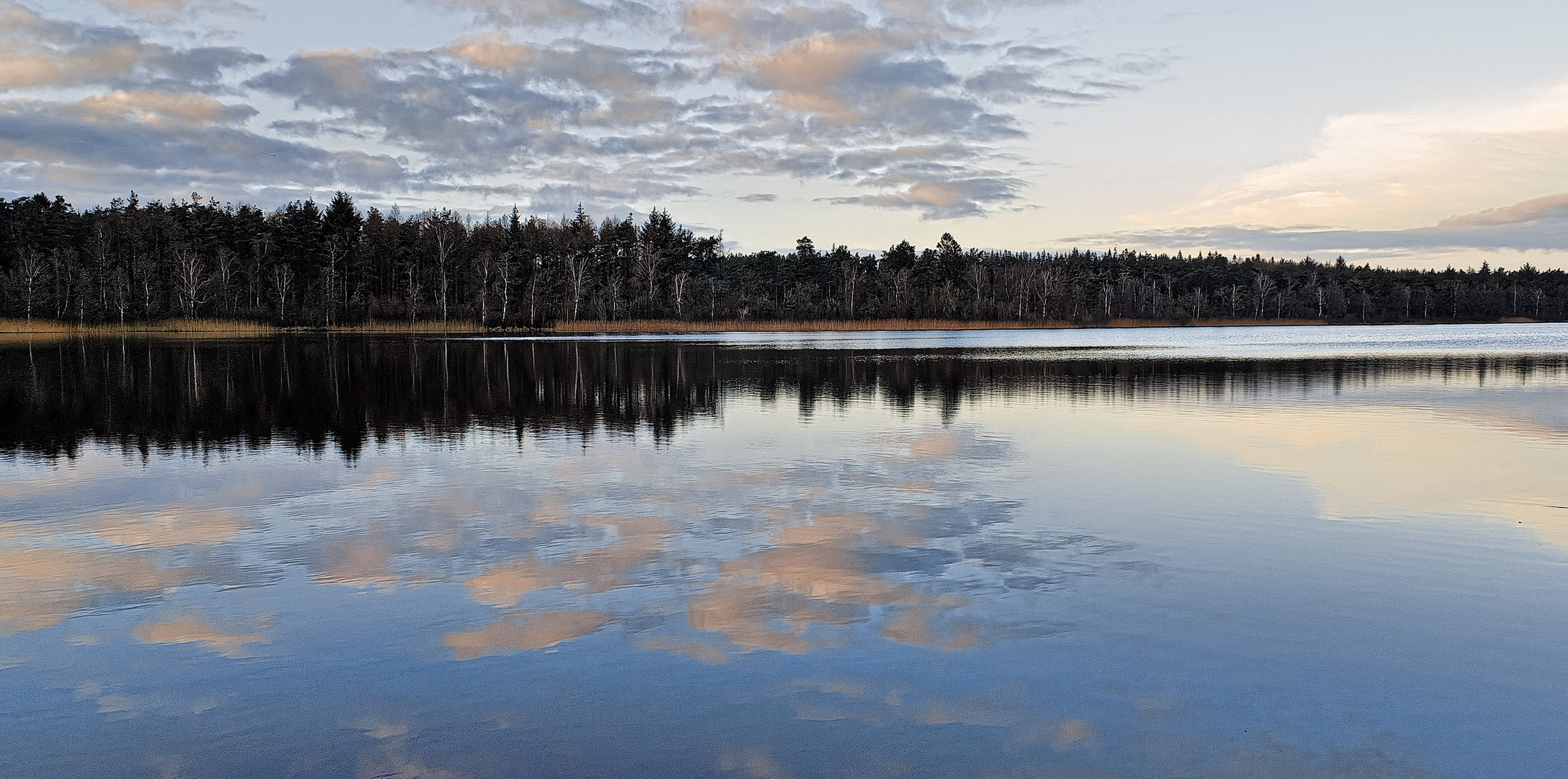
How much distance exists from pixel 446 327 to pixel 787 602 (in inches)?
3365

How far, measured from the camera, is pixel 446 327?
87.5 meters

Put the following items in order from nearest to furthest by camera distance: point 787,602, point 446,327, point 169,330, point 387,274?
1. point 787,602
2. point 169,330
3. point 446,327
4. point 387,274

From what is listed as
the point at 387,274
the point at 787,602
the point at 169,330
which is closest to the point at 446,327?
the point at 169,330

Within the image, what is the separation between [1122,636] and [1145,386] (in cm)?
2315

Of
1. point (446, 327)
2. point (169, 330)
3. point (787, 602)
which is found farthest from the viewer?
point (446, 327)

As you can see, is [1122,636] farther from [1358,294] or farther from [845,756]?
[1358,294]

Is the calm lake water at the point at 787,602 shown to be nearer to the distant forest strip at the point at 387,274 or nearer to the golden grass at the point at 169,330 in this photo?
the golden grass at the point at 169,330

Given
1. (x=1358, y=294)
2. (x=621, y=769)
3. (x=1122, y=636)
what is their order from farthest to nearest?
(x=1358, y=294) < (x=1122, y=636) < (x=621, y=769)

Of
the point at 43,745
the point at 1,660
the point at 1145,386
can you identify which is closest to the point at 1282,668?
the point at 43,745

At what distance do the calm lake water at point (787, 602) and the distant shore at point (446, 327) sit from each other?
68.7 metres

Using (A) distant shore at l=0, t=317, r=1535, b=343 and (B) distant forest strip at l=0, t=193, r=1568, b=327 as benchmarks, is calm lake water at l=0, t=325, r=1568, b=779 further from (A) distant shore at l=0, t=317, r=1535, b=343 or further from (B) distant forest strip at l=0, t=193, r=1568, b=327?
(B) distant forest strip at l=0, t=193, r=1568, b=327

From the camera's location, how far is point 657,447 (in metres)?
16.6

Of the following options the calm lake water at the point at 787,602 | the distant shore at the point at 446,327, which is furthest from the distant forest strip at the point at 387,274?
the calm lake water at the point at 787,602

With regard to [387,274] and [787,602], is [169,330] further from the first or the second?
[787,602]
